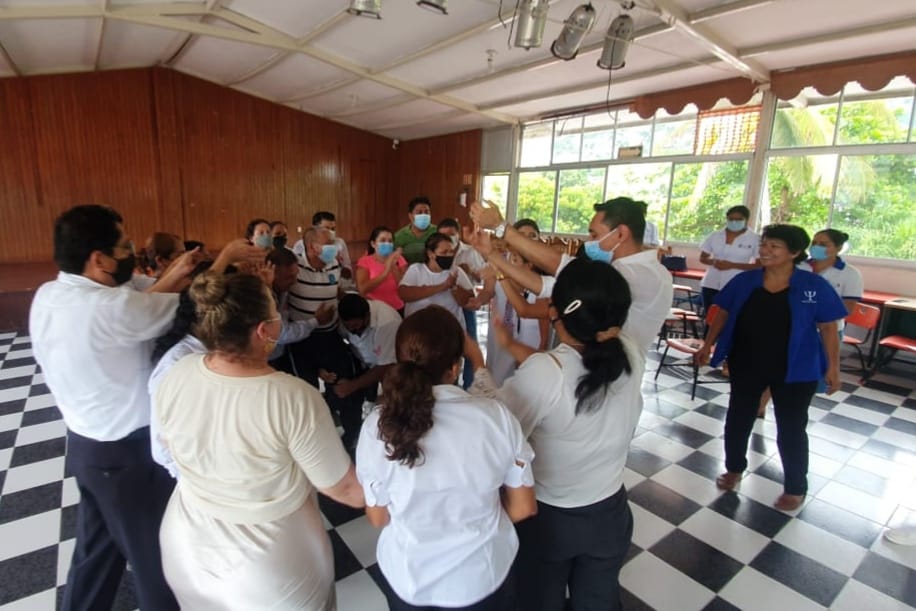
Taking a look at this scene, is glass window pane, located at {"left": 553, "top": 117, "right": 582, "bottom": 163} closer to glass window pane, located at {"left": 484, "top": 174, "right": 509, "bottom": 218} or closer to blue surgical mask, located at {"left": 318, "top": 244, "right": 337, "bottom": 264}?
glass window pane, located at {"left": 484, "top": 174, "right": 509, "bottom": 218}

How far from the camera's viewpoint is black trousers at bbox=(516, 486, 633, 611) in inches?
49.3

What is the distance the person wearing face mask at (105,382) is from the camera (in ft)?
4.24

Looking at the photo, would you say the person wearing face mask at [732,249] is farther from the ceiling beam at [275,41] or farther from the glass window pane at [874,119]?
the ceiling beam at [275,41]

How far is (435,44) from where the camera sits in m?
5.34

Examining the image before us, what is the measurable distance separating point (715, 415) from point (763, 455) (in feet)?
2.00

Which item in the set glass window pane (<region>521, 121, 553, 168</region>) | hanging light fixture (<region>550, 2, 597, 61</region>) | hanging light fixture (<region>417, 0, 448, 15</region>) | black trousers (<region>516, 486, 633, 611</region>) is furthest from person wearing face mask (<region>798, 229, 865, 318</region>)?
glass window pane (<region>521, 121, 553, 168</region>)

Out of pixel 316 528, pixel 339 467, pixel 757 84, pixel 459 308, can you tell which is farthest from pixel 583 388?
pixel 757 84

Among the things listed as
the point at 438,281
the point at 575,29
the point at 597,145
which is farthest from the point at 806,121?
the point at 438,281

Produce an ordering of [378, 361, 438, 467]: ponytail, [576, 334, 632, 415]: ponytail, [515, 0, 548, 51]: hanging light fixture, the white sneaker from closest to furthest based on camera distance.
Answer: [378, 361, 438, 467]: ponytail
[576, 334, 632, 415]: ponytail
the white sneaker
[515, 0, 548, 51]: hanging light fixture

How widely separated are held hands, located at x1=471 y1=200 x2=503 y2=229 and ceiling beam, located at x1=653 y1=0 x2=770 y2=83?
312 centimetres

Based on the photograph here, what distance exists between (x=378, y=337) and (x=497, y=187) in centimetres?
737

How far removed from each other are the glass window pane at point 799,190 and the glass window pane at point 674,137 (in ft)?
3.86

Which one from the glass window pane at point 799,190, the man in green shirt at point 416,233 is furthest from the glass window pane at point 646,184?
the man in green shirt at point 416,233

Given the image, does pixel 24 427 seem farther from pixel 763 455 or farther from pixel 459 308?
pixel 763 455
